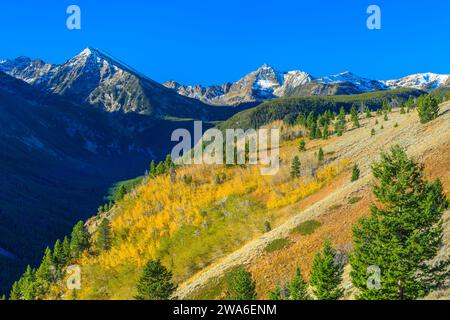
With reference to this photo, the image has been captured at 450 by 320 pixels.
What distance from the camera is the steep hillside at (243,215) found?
188 feet

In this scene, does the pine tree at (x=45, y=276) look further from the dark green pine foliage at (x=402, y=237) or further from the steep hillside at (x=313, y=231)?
the dark green pine foliage at (x=402, y=237)

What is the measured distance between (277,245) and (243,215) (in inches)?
955

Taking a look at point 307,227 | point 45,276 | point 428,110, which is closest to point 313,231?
point 307,227

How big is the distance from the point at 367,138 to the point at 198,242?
5247cm

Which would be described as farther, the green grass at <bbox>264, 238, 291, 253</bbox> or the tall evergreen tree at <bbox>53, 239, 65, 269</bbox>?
the tall evergreen tree at <bbox>53, 239, 65, 269</bbox>

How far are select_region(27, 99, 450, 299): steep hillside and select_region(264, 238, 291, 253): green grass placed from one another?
13.3 inches

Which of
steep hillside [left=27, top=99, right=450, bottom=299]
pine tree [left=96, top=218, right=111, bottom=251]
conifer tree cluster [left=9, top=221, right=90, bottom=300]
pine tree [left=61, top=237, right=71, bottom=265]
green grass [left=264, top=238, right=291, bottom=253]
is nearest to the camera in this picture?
steep hillside [left=27, top=99, right=450, bottom=299]

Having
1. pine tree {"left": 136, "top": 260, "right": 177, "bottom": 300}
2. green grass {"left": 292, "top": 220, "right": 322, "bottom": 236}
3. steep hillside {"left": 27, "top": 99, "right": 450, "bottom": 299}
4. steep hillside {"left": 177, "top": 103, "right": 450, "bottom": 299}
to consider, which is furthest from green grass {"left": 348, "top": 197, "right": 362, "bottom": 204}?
pine tree {"left": 136, "top": 260, "right": 177, "bottom": 300}

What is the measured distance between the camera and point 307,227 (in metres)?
60.7

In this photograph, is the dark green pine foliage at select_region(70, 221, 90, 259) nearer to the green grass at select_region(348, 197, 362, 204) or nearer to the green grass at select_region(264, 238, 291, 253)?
the green grass at select_region(264, 238, 291, 253)

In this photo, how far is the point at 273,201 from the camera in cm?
8362

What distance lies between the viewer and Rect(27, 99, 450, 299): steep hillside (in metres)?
57.4

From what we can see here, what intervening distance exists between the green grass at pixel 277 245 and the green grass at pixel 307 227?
2.55 meters
